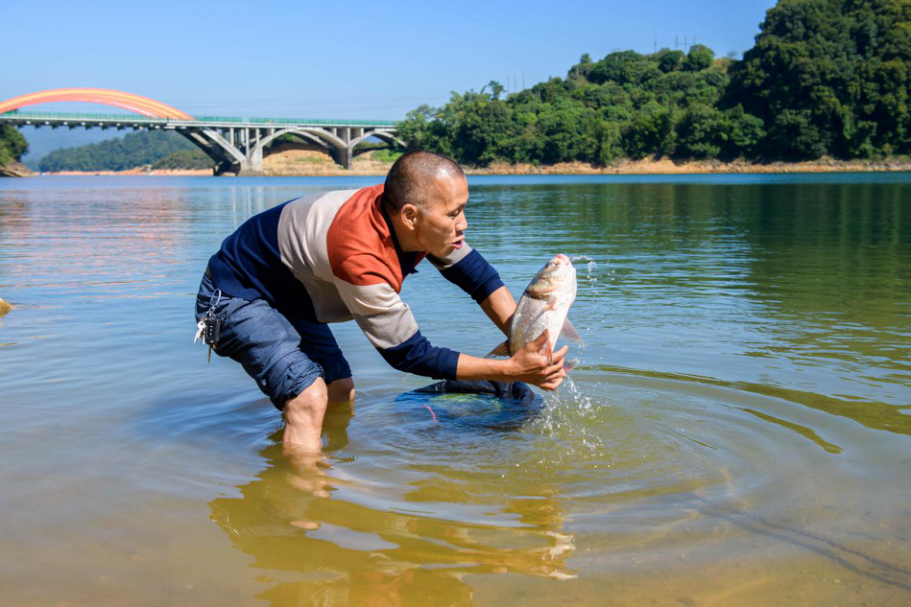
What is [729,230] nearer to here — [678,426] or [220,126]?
[678,426]

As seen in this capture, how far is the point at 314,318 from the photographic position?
216 inches

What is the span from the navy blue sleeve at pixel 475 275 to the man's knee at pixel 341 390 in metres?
1.38

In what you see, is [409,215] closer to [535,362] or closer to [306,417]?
[535,362]

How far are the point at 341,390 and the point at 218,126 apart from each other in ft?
396

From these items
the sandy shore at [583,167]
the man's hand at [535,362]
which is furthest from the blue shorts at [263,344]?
the sandy shore at [583,167]

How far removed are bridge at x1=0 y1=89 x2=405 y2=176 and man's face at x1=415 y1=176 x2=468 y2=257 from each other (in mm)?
111275

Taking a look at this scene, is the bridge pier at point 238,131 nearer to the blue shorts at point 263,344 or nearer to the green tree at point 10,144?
the green tree at point 10,144

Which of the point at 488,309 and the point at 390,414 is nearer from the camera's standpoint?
the point at 488,309

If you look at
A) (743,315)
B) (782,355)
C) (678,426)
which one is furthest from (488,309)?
(743,315)

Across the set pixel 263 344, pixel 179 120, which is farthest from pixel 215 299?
pixel 179 120

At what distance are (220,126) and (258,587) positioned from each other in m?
124

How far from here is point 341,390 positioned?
6484mm

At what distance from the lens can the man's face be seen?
4457 mm

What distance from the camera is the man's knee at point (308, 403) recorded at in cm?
510
